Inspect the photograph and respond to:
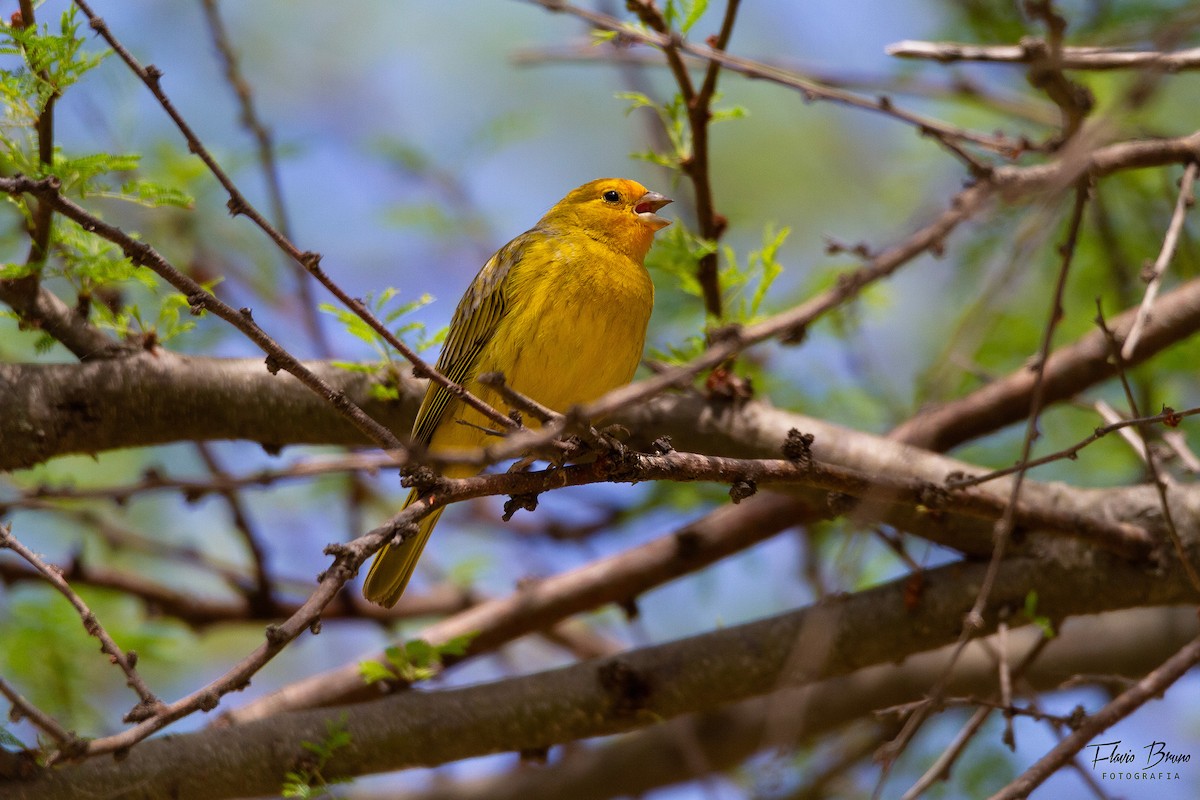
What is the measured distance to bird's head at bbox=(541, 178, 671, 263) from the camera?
494 centimetres

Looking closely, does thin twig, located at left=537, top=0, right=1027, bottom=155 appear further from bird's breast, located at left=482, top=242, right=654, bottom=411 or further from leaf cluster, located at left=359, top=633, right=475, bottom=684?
leaf cluster, located at left=359, top=633, right=475, bottom=684

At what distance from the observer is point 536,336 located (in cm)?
409

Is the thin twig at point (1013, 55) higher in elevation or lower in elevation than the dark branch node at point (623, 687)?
higher

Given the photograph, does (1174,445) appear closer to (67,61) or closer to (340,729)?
(340,729)

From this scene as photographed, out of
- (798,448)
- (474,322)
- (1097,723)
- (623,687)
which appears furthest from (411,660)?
(1097,723)

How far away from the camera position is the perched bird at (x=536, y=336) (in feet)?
13.3

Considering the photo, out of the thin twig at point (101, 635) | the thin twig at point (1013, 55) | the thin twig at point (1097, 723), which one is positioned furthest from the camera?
the thin twig at point (1013, 55)

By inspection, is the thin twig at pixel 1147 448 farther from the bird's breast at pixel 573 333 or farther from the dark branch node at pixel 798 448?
the bird's breast at pixel 573 333

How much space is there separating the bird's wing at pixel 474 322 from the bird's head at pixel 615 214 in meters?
0.40

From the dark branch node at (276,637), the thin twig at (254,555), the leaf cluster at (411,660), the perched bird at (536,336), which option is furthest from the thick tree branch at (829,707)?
the dark branch node at (276,637)

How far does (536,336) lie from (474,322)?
1.57ft

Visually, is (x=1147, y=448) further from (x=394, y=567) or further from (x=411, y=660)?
(x=394, y=567)

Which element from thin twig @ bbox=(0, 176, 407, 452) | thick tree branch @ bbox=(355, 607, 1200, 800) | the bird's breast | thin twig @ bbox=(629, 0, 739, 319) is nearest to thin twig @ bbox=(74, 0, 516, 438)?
thin twig @ bbox=(0, 176, 407, 452)

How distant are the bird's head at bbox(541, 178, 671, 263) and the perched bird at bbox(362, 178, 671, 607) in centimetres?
10
